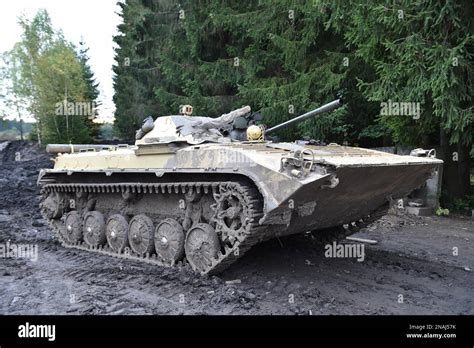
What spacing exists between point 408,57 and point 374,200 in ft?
13.5

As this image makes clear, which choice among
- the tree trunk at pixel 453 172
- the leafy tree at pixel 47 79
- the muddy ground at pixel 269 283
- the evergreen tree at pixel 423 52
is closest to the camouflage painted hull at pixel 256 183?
the muddy ground at pixel 269 283

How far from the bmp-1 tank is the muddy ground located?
419mm

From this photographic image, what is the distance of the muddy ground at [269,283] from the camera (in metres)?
5.86

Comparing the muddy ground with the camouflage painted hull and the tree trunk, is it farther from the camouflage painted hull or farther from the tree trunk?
the tree trunk

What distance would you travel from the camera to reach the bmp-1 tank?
602cm

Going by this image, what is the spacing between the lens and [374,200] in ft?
24.9

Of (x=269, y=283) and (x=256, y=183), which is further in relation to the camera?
(x=269, y=283)

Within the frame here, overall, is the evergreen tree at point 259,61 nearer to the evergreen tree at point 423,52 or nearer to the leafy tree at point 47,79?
the evergreen tree at point 423,52

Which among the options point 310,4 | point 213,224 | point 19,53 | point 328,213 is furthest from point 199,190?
point 19,53

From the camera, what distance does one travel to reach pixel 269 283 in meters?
6.69

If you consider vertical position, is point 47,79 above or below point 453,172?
above

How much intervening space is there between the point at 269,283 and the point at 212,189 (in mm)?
1474

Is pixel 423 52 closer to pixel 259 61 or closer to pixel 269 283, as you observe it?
pixel 259 61

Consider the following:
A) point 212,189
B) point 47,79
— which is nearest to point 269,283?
point 212,189
